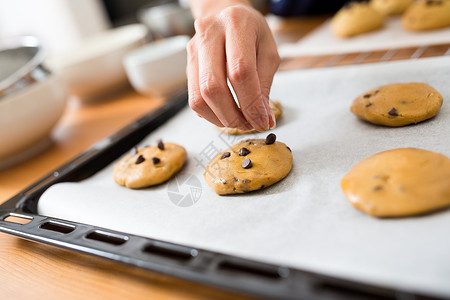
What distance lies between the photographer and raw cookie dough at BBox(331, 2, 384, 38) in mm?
1622

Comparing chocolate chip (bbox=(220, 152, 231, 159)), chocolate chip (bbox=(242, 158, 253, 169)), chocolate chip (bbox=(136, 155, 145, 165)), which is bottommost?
chocolate chip (bbox=(242, 158, 253, 169))

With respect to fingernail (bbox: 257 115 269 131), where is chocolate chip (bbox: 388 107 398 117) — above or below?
below

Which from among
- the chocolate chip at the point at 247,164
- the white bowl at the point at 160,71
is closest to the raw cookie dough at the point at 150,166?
the chocolate chip at the point at 247,164

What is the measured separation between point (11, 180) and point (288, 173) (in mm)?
978

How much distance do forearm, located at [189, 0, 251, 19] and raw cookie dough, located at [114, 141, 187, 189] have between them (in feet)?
1.28

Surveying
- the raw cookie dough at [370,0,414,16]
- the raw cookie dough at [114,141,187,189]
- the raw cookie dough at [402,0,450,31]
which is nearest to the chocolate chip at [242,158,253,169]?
the raw cookie dough at [114,141,187,189]

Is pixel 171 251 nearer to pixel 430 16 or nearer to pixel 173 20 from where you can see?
pixel 430 16

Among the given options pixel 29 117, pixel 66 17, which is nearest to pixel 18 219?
pixel 29 117

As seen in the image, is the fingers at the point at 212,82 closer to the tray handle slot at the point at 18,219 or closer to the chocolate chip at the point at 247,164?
the chocolate chip at the point at 247,164

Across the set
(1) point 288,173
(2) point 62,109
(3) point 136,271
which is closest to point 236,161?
(1) point 288,173

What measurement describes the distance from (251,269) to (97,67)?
4.59ft

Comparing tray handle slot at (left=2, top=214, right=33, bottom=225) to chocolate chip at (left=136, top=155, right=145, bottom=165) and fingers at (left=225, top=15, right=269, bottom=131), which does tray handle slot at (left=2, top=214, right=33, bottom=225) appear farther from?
fingers at (left=225, top=15, right=269, bottom=131)

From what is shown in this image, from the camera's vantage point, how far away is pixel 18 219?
0.93 meters

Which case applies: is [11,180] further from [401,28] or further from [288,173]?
[401,28]
